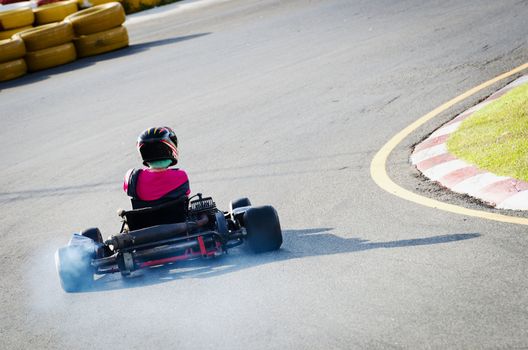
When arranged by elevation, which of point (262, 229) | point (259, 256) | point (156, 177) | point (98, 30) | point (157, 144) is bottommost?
point (259, 256)

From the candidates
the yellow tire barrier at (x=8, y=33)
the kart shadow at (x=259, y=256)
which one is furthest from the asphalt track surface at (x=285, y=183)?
the yellow tire barrier at (x=8, y=33)

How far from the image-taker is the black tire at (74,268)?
20.5ft

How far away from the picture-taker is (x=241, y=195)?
26.6ft

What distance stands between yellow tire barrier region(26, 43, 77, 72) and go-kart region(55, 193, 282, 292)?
1260cm

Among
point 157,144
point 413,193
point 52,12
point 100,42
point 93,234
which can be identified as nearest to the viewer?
point 157,144

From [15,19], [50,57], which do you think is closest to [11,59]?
[50,57]

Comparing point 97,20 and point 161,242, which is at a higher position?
point 97,20

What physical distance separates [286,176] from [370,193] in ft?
4.30

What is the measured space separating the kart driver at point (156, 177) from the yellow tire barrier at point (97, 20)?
12.9 meters

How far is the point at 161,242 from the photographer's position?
6.37 metres

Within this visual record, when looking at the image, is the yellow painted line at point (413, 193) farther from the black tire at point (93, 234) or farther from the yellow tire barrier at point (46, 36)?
the yellow tire barrier at point (46, 36)

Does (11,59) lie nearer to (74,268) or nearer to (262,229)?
(74,268)

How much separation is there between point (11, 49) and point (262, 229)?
42.5 ft

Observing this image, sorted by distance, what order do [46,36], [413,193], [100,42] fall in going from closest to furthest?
[413,193] → [46,36] → [100,42]
